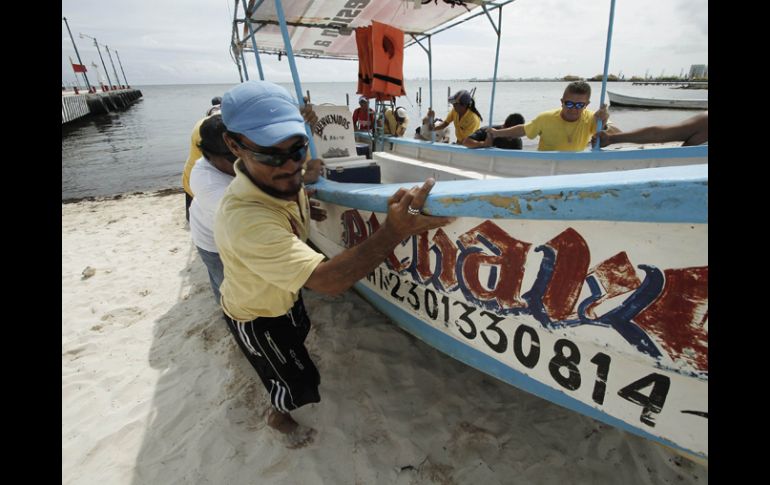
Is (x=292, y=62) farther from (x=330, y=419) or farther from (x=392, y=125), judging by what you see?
(x=392, y=125)

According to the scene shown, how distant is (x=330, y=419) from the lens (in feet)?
7.37

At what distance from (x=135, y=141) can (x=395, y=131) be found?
2078 centimetres

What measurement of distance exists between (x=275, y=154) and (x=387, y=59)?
4.13 m

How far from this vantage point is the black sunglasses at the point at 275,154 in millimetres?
1485

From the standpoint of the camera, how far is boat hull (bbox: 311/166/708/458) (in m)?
1.03

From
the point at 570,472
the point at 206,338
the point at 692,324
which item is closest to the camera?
the point at 692,324

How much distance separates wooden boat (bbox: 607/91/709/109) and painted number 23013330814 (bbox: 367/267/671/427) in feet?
122

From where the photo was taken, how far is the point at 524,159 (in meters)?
3.98

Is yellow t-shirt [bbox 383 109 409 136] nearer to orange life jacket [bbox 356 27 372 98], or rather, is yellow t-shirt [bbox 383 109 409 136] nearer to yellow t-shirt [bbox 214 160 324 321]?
orange life jacket [bbox 356 27 372 98]

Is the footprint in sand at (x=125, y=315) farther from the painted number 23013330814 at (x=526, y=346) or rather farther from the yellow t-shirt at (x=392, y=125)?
the yellow t-shirt at (x=392, y=125)

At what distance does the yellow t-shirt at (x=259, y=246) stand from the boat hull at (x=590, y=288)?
0.51 meters

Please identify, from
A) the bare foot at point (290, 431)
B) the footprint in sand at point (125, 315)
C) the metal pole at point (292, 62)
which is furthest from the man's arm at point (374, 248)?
the footprint in sand at point (125, 315)
